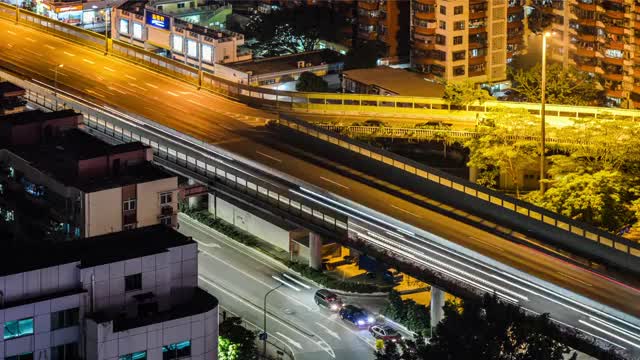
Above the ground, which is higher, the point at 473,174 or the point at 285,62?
the point at 285,62

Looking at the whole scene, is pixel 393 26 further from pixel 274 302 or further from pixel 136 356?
pixel 136 356

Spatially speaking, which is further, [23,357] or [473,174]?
[473,174]

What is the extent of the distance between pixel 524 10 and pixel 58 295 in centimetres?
9508

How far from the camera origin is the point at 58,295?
259 feet

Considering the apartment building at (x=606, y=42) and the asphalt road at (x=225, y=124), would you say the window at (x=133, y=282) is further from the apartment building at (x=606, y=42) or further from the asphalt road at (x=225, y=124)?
the apartment building at (x=606, y=42)

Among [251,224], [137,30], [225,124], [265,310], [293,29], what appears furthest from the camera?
[293,29]

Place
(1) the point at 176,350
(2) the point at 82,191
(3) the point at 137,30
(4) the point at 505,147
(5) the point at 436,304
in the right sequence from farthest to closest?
(3) the point at 137,30
(4) the point at 505,147
(2) the point at 82,191
(5) the point at 436,304
(1) the point at 176,350

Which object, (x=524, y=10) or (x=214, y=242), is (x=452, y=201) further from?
(x=524, y=10)

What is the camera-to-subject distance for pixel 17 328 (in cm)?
7756

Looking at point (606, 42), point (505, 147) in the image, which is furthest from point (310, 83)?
point (505, 147)

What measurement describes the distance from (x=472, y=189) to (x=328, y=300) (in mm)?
13601

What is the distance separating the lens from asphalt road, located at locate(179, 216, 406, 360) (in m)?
98.2

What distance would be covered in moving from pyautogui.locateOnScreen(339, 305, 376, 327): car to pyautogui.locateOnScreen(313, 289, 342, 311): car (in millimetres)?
975

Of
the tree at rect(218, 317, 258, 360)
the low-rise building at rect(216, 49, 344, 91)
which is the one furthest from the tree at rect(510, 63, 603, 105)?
the tree at rect(218, 317, 258, 360)
